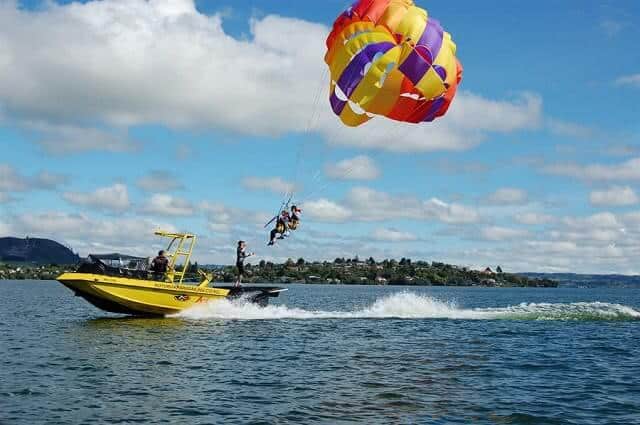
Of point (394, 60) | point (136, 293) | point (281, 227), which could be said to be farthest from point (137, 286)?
point (394, 60)

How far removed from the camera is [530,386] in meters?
16.0

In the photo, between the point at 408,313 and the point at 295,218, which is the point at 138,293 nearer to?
the point at 295,218

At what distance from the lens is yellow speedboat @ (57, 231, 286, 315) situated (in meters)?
26.4

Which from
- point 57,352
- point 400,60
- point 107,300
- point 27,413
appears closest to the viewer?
point 27,413

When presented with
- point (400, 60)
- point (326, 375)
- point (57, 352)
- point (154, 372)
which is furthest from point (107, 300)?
point (400, 60)

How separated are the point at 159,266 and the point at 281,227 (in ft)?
24.5

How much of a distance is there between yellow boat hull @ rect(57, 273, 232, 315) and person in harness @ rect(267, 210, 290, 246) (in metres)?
6.68

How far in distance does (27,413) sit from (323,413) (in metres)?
5.56

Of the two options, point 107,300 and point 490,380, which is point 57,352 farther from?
point 490,380

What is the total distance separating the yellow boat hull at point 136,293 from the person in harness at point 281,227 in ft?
21.9

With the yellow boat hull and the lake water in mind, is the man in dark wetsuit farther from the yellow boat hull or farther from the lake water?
the lake water

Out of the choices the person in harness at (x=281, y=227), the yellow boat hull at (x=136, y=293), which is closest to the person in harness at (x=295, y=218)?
the person in harness at (x=281, y=227)

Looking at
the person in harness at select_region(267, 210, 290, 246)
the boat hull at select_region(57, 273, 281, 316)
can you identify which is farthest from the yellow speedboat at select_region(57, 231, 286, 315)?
the person in harness at select_region(267, 210, 290, 246)

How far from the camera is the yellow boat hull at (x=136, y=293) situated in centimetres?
2625
